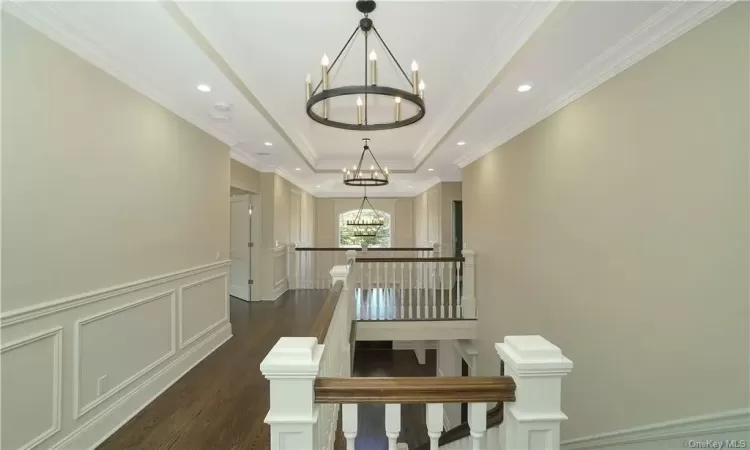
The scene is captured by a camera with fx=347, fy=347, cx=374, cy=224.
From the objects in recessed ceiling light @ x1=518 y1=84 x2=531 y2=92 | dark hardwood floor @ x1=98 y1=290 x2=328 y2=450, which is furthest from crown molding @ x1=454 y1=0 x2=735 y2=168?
dark hardwood floor @ x1=98 y1=290 x2=328 y2=450

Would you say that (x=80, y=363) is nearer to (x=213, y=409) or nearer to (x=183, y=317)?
(x=213, y=409)

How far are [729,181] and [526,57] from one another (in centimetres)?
127

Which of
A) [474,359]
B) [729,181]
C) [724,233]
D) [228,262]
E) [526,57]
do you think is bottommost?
[474,359]

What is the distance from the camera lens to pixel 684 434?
174 centimetres

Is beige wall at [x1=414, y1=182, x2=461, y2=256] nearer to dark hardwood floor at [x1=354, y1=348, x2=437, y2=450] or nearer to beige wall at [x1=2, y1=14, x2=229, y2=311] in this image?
dark hardwood floor at [x1=354, y1=348, x2=437, y2=450]

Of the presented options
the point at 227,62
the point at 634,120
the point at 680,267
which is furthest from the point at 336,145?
the point at 680,267

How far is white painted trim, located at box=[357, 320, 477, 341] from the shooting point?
5.00 meters

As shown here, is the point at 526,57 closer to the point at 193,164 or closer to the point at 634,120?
the point at 634,120

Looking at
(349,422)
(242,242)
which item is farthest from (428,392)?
(242,242)

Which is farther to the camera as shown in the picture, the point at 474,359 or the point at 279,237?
the point at 279,237

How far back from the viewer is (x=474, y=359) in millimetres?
5125

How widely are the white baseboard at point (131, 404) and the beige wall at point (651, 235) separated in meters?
3.35

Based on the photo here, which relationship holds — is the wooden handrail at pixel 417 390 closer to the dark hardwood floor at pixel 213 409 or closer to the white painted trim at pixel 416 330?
the dark hardwood floor at pixel 213 409

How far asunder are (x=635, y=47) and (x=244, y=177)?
4980 millimetres
